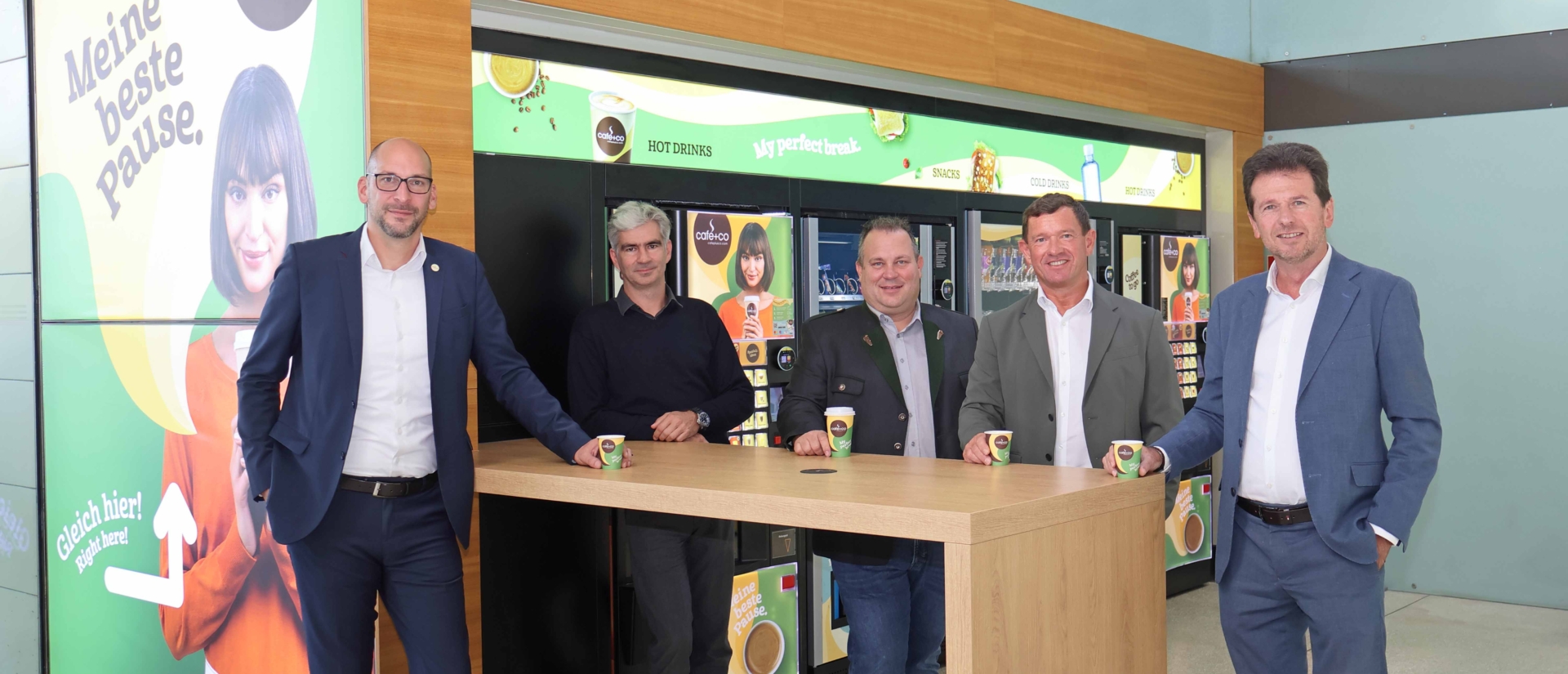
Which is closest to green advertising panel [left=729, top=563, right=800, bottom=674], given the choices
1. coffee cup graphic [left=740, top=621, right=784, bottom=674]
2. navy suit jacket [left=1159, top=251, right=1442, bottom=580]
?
coffee cup graphic [left=740, top=621, right=784, bottom=674]

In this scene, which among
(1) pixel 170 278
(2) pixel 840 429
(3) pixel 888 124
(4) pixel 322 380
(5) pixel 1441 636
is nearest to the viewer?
(4) pixel 322 380

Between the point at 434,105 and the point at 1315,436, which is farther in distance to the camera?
the point at 434,105

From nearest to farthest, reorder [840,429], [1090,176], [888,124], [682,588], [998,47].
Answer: [840,429]
[682,588]
[888,124]
[998,47]
[1090,176]

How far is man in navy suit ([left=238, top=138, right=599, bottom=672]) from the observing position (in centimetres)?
300

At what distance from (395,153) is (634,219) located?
91cm

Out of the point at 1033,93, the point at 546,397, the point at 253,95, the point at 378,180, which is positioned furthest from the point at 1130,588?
the point at 1033,93

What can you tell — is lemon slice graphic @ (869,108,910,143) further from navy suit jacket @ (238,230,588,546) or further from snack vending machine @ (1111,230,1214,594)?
navy suit jacket @ (238,230,588,546)

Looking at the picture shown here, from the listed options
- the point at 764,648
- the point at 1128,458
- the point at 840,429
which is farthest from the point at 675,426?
the point at 1128,458

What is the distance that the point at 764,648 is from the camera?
4.64m

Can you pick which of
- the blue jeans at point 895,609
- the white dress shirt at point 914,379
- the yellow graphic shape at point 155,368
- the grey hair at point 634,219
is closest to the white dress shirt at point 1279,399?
the blue jeans at point 895,609

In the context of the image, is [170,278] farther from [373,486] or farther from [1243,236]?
[1243,236]

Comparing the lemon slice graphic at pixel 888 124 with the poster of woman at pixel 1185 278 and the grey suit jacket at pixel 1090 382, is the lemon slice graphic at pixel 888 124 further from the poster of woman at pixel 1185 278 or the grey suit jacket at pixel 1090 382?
the poster of woman at pixel 1185 278

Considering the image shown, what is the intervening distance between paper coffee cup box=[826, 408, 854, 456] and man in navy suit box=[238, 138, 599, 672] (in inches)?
26.2

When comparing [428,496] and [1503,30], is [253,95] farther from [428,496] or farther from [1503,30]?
[1503,30]
